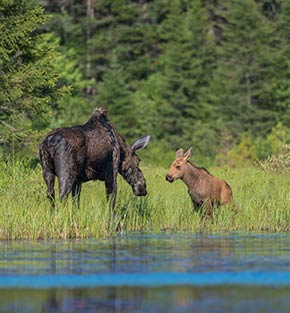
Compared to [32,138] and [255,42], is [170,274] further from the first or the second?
[255,42]

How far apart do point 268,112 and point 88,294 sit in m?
40.6

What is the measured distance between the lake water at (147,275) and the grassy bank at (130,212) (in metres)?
0.45

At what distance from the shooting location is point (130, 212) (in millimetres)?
17016

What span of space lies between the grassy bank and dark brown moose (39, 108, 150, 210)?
26 cm

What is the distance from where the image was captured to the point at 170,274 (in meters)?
12.5

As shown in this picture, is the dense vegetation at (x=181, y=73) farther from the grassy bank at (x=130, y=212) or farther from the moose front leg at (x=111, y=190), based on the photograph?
the moose front leg at (x=111, y=190)

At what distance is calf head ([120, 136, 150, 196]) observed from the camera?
18969 millimetres

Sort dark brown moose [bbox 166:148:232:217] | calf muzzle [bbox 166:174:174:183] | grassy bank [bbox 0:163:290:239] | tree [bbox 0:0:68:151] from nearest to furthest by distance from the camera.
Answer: grassy bank [bbox 0:163:290:239] < dark brown moose [bbox 166:148:232:217] < calf muzzle [bbox 166:174:174:183] < tree [bbox 0:0:68:151]

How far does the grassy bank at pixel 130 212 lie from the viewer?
626 inches

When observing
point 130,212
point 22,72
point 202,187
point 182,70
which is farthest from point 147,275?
point 182,70

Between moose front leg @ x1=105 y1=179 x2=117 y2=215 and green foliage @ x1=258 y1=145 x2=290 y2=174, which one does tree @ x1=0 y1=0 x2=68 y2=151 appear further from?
moose front leg @ x1=105 y1=179 x2=117 y2=215

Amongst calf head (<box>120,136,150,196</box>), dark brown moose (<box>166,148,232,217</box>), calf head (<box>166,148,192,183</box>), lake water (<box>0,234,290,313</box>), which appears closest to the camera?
lake water (<box>0,234,290,313</box>)

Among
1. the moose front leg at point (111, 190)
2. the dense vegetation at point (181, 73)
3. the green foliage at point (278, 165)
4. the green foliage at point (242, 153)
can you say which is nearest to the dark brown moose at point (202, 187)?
the moose front leg at point (111, 190)

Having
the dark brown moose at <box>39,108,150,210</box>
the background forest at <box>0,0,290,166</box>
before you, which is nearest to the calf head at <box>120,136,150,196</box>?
the dark brown moose at <box>39,108,150,210</box>
